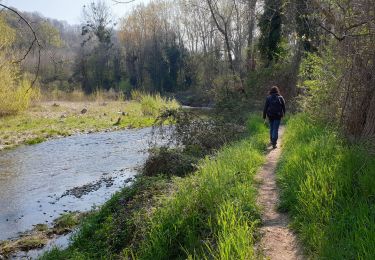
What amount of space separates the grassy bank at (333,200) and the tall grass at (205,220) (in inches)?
29.9

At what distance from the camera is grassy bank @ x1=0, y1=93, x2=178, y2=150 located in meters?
23.2

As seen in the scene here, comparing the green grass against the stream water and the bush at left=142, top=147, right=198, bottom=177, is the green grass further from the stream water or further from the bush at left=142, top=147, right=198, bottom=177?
the stream water

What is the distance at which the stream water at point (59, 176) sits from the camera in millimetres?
10617

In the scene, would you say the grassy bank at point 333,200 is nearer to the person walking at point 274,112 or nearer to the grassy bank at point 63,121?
the person walking at point 274,112

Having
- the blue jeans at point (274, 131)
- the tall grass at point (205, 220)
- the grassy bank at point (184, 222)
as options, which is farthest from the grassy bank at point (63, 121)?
the tall grass at point (205, 220)

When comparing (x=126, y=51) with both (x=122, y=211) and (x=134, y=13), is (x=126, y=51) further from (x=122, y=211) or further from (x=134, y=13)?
(x=122, y=211)

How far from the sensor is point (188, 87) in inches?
2399

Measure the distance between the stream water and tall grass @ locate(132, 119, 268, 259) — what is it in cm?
473

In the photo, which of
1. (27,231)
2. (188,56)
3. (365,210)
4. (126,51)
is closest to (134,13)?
(126,51)

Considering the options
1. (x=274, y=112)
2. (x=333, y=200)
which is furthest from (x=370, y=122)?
(x=274, y=112)

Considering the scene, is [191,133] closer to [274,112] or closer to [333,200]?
[274,112]

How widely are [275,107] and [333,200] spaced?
8080 mm

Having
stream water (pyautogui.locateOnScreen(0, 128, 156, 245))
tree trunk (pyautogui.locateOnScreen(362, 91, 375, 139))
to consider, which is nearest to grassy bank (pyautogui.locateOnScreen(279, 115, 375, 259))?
tree trunk (pyautogui.locateOnScreen(362, 91, 375, 139))

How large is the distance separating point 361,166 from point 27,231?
25.2 ft
